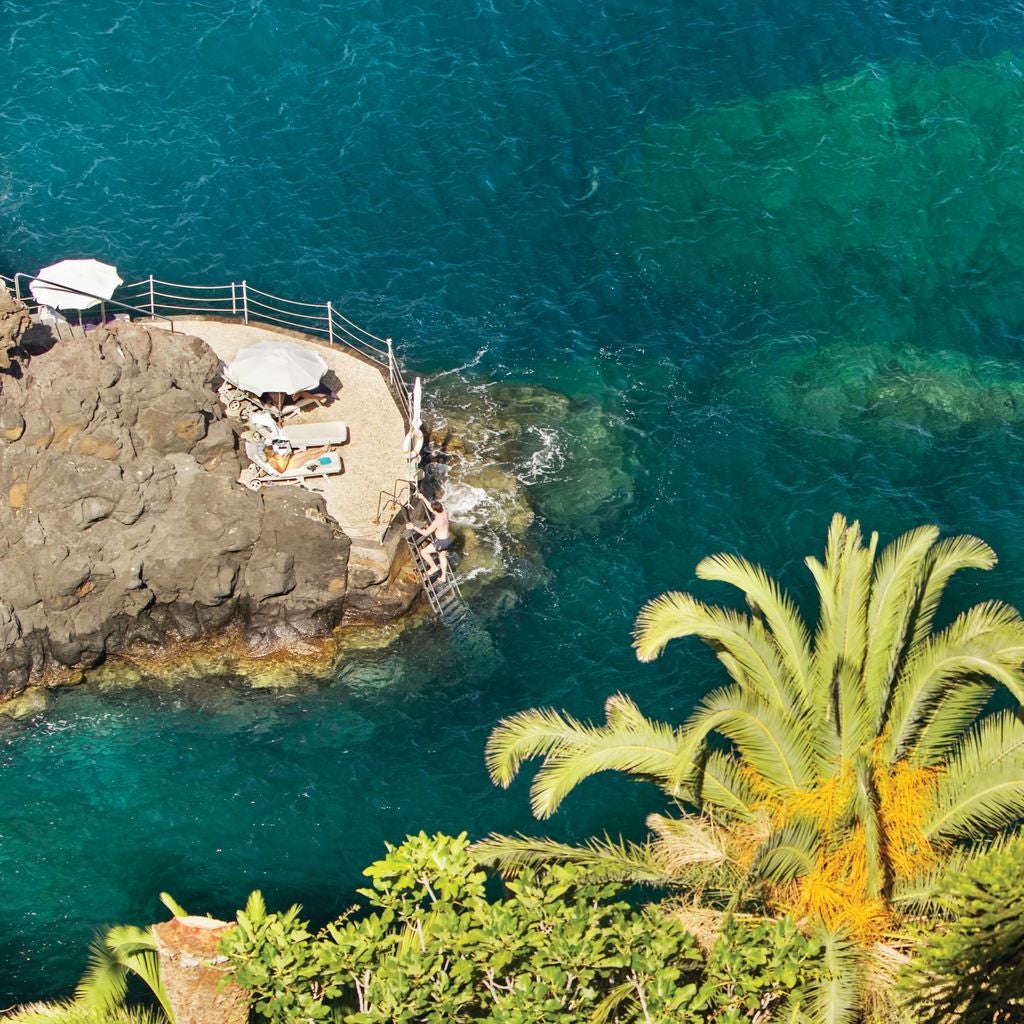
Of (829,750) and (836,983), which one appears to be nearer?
(836,983)

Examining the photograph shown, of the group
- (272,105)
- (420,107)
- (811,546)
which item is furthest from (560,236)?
(811,546)

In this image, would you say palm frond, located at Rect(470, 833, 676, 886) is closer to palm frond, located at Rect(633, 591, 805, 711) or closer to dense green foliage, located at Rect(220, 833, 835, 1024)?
dense green foliage, located at Rect(220, 833, 835, 1024)

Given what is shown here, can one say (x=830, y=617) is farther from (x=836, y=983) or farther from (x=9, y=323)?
(x=9, y=323)

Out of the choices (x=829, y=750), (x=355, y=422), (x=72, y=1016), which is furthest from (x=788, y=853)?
(x=355, y=422)

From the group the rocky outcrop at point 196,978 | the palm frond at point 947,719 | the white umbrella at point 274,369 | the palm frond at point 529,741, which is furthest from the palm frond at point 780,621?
the white umbrella at point 274,369

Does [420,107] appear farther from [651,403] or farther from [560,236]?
[651,403]

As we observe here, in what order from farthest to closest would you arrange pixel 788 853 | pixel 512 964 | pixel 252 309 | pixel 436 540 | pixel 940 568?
pixel 252 309
pixel 436 540
pixel 940 568
pixel 788 853
pixel 512 964
